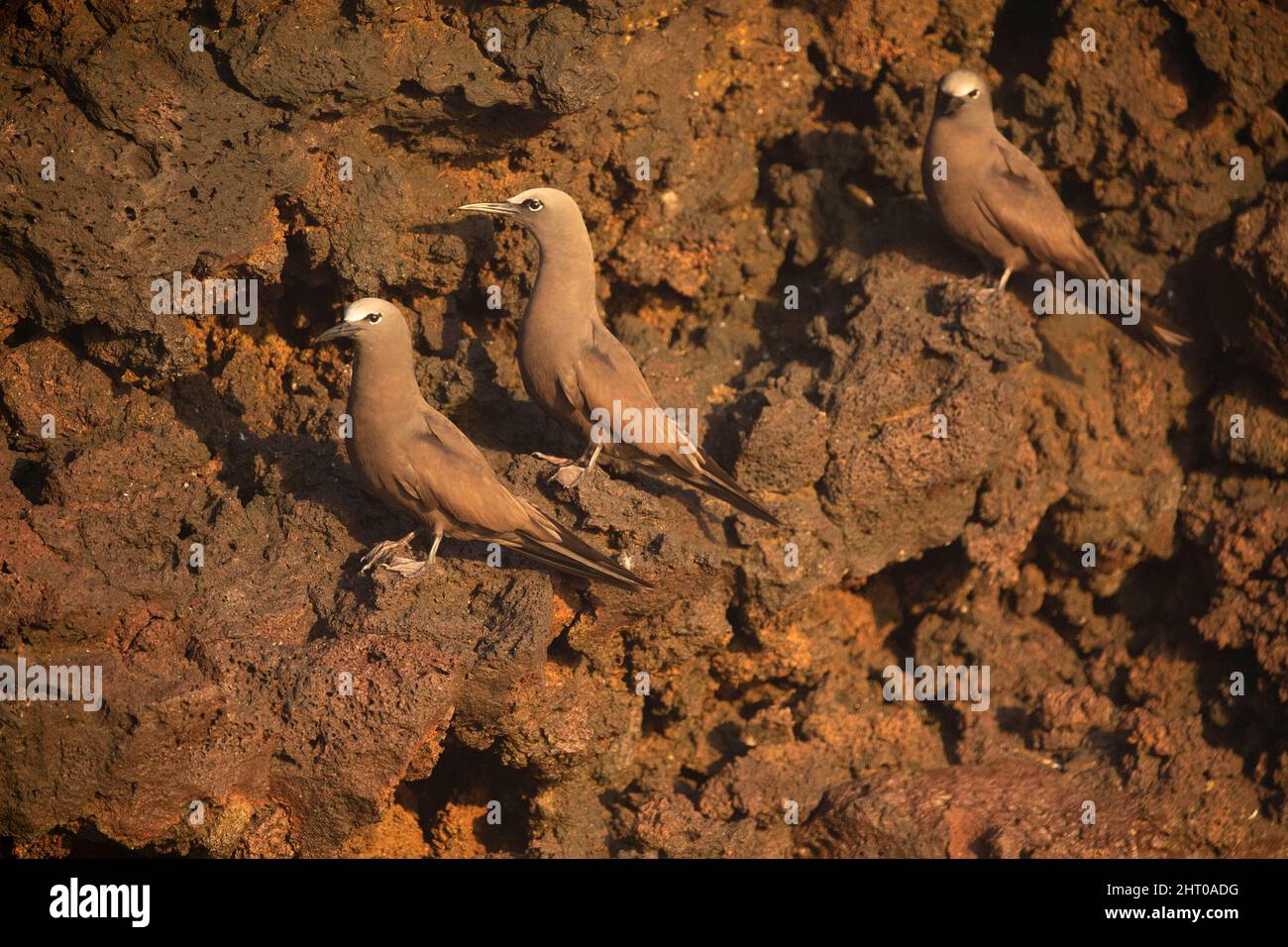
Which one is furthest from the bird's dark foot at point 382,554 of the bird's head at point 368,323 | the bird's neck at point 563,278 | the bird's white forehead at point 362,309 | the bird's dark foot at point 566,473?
the bird's neck at point 563,278

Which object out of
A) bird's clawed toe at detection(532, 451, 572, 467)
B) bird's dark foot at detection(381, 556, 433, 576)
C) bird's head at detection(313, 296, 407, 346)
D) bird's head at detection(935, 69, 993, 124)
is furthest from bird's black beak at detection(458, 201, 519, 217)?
bird's head at detection(935, 69, 993, 124)

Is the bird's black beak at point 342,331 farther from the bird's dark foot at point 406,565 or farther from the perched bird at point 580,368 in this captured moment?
the bird's dark foot at point 406,565

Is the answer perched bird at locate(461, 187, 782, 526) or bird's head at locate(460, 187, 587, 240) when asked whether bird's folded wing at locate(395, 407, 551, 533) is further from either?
bird's head at locate(460, 187, 587, 240)

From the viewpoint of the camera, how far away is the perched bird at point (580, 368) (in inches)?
269

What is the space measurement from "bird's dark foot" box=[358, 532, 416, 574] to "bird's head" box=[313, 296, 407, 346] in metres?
0.99

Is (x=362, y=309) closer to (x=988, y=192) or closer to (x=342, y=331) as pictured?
(x=342, y=331)

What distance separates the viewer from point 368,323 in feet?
21.0

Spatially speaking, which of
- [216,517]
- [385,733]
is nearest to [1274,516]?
[385,733]

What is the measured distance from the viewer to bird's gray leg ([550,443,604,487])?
6.82 m

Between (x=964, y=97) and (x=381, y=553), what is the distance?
13.8 feet

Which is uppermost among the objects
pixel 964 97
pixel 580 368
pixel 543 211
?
pixel 964 97

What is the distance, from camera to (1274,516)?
25.8ft

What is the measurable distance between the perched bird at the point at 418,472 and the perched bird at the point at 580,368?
550 mm

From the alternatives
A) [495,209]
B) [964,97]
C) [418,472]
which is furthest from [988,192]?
[418,472]
